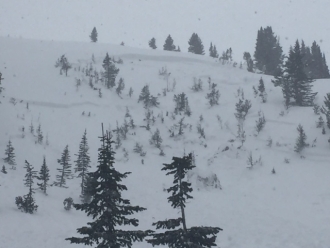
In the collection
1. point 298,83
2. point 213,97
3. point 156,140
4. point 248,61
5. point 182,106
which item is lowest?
point 156,140

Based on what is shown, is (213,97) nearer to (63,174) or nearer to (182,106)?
(182,106)

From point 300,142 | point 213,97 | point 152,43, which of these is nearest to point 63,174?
point 300,142

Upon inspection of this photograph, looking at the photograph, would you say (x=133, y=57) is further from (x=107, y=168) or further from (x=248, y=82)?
(x=107, y=168)

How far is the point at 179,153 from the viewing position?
24.1m

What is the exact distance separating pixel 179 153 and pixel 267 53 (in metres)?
29.1

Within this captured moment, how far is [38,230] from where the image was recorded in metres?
13.6

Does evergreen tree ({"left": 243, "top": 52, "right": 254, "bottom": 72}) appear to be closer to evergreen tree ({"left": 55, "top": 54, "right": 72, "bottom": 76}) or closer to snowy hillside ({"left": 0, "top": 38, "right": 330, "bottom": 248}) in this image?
snowy hillside ({"left": 0, "top": 38, "right": 330, "bottom": 248})

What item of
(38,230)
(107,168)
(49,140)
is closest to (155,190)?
(38,230)

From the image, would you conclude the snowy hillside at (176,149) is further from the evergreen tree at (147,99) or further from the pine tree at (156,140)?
the evergreen tree at (147,99)

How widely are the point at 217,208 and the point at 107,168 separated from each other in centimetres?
1148

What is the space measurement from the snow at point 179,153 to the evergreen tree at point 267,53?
7.19 m

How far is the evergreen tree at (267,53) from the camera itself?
4592 cm

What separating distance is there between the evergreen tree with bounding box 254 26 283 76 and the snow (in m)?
7.19

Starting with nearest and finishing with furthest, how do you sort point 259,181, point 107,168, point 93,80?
point 107,168, point 259,181, point 93,80
